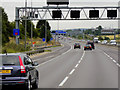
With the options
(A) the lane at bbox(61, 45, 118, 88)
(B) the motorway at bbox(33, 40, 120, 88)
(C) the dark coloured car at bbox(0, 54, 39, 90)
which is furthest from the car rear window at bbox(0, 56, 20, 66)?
(A) the lane at bbox(61, 45, 118, 88)

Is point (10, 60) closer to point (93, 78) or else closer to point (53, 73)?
point (93, 78)

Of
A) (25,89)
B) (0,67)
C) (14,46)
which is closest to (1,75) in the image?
(0,67)

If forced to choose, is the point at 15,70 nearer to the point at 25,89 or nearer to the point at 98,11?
the point at 25,89

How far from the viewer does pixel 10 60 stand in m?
10.2

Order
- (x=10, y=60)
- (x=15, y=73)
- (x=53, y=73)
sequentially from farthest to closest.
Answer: (x=53, y=73) → (x=10, y=60) → (x=15, y=73)

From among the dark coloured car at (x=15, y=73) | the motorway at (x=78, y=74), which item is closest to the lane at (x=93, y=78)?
the motorway at (x=78, y=74)

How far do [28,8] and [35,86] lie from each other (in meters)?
36.1

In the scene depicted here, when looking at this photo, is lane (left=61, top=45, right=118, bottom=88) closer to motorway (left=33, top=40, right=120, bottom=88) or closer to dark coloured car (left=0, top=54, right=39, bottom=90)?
motorway (left=33, top=40, right=120, bottom=88)

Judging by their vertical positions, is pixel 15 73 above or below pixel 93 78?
above

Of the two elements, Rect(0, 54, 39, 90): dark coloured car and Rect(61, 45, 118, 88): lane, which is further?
Rect(61, 45, 118, 88): lane

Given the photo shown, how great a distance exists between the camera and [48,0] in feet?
150

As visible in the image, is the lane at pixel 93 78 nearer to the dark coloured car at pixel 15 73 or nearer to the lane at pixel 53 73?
the lane at pixel 53 73

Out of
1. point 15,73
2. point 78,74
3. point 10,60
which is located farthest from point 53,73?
point 15,73

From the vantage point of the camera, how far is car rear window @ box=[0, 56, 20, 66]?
387 inches
